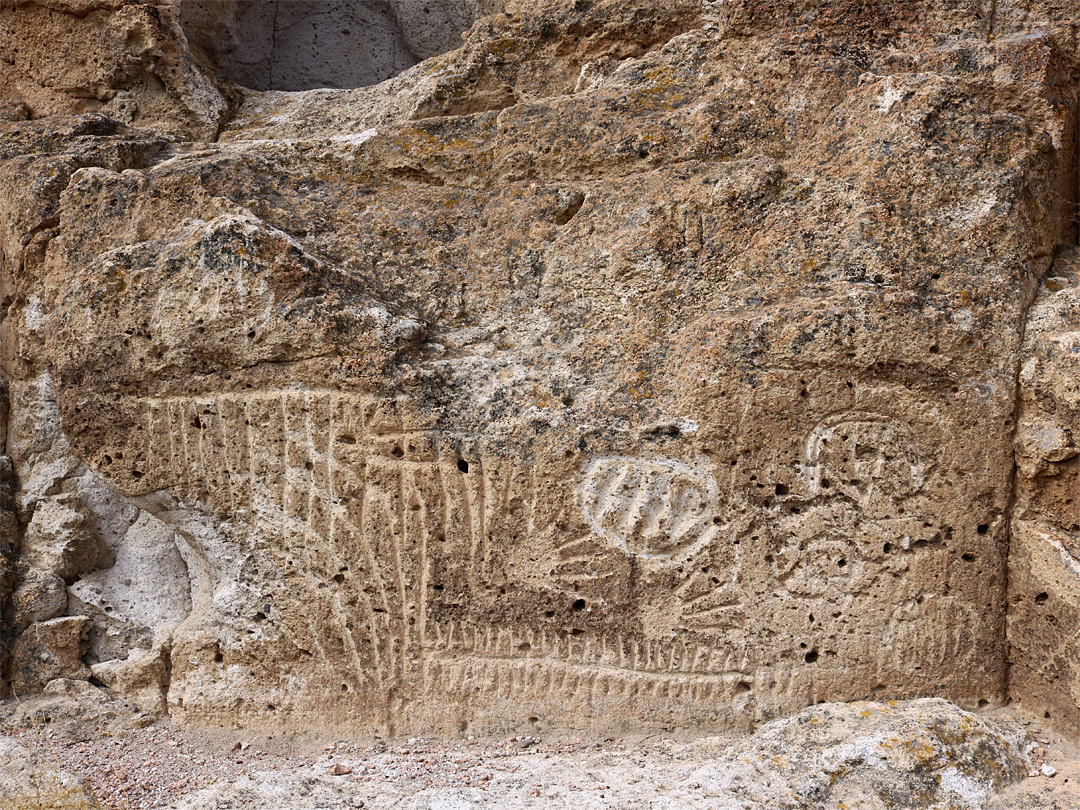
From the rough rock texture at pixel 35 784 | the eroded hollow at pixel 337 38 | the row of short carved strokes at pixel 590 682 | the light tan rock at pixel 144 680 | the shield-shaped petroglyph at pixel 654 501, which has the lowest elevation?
the rough rock texture at pixel 35 784

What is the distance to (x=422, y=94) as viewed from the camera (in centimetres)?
425

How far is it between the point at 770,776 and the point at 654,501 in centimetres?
99

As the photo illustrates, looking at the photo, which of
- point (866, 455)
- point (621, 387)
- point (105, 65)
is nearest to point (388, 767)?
point (621, 387)

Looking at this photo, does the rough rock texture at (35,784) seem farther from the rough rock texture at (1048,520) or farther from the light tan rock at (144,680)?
the rough rock texture at (1048,520)

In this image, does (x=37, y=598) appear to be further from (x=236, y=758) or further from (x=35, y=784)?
(x=236, y=758)

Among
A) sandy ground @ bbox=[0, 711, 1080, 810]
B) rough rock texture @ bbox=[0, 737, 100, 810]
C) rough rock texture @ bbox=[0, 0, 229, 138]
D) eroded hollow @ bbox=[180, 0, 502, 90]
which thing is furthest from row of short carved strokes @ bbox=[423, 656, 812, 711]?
eroded hollow @ bbox=[180, 0, 502, 90]

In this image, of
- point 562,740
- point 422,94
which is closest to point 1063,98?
point 422,94

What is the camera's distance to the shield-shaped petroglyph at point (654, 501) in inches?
133

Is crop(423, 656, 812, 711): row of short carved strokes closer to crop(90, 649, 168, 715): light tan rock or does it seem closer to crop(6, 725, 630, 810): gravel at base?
crop(6, 725, 630, 810): gravel at base

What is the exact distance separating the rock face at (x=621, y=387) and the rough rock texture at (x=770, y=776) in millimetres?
265

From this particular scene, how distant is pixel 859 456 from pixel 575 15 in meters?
2.27

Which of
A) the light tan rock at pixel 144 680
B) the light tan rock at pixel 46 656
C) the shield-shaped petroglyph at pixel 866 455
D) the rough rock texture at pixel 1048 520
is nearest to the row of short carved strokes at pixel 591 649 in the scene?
the shield-shaped petroglyph at pixel 866 455

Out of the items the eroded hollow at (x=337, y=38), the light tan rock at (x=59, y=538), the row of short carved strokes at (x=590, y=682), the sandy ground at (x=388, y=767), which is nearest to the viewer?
the sandy ground at (x=388, y=767)

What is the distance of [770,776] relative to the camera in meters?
2.89
